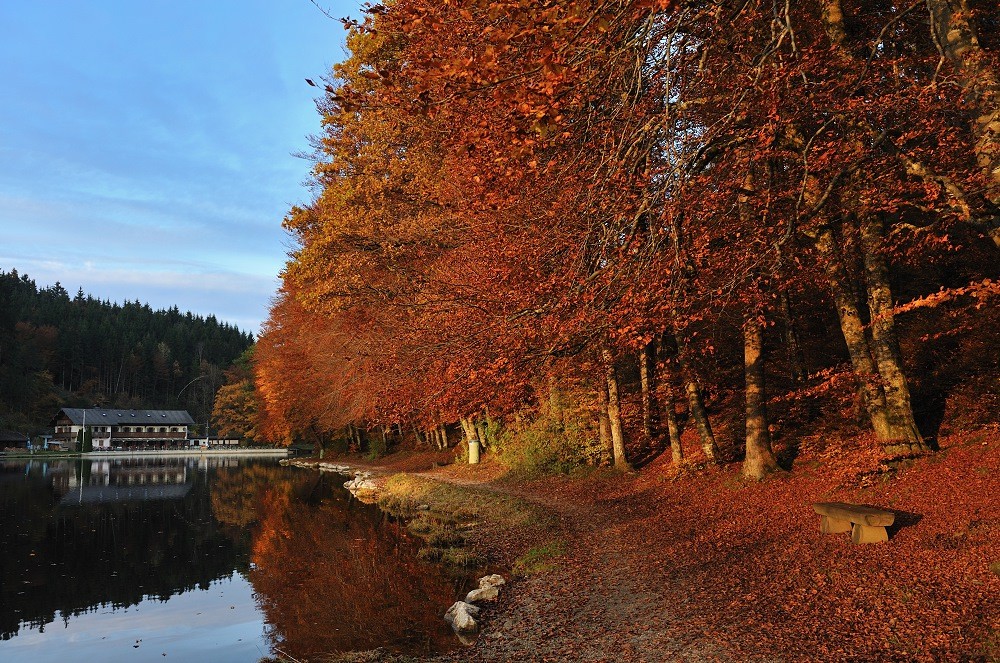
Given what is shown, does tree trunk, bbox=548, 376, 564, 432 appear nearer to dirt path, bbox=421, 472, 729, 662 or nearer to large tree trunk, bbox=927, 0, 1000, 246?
dirt path, bbox=421, 472, 729, 662

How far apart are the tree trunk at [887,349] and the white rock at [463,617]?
26.0 ft

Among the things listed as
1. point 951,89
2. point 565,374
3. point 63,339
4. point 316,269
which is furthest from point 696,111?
point 63,339

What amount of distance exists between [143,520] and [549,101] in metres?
24.8

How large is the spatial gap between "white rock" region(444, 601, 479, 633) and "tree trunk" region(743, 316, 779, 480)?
776cm

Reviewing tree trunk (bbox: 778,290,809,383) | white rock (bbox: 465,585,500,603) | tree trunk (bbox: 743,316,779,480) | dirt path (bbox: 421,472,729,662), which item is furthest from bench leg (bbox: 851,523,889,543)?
tree trunk (bbox: 778,290,809,383)

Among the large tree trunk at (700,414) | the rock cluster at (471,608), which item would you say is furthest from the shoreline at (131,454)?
the rock cluster at (471,608)

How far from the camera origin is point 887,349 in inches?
476

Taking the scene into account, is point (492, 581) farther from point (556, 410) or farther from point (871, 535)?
point (556, 410)

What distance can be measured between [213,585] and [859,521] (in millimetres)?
13056

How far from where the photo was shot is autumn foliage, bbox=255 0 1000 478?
7043mm

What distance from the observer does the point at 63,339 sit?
13388 cm

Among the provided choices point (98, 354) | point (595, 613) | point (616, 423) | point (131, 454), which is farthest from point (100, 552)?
point (98, 354)

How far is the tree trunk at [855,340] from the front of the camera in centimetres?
1220

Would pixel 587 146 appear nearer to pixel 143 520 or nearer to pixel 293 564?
pixel 293 564
